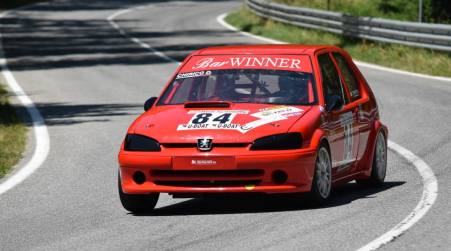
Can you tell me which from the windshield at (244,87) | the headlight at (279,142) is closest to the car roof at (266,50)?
the windshield at (244,87)

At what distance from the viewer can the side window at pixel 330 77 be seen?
11.6 meters

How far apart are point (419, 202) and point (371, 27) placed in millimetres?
21028

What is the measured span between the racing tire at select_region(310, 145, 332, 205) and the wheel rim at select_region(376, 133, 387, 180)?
4.81 feet

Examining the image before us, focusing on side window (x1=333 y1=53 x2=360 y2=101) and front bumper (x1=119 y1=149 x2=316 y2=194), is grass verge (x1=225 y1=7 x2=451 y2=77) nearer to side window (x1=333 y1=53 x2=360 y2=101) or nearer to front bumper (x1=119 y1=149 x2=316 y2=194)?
side window (x1=333 y1=53 x2=360 y2=101)

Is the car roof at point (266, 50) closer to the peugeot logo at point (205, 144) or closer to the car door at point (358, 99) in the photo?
the car door at point (358, 99)

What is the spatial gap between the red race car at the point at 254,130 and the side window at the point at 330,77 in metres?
0.02

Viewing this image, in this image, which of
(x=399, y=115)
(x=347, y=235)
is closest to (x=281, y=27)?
(x=399, y=115)

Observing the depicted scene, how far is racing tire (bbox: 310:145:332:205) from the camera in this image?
10484mm

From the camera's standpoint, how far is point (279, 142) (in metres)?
10.3

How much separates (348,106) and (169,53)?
78.4 ft

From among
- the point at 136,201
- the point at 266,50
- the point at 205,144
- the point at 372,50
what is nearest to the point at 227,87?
the point at 266,50

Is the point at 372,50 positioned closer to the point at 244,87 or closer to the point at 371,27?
the point at 371,27

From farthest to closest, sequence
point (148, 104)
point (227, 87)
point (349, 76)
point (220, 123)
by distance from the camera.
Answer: point (349, 76) < point (148, 104) < point (227, 87) < point (220, 123)

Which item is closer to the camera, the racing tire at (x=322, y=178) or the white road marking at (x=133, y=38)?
the racing tire at (x=322, y=178)
